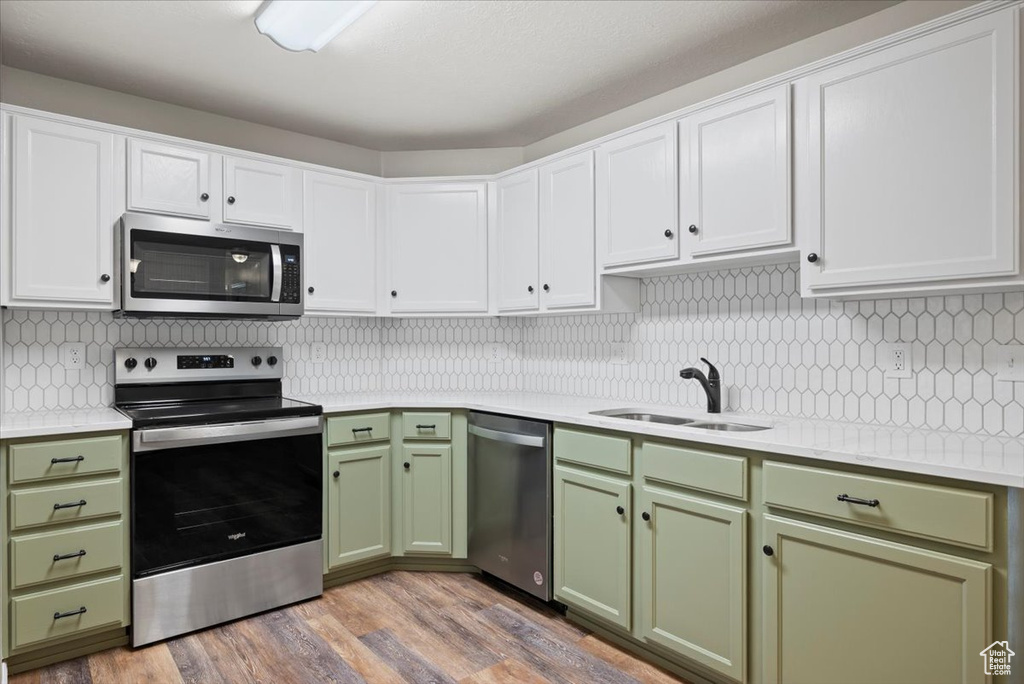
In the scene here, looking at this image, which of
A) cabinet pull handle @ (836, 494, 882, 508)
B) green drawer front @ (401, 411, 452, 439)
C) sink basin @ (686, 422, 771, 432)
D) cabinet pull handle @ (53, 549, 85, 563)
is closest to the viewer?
cabinet pull handle @ (836, 494, 882, 508)

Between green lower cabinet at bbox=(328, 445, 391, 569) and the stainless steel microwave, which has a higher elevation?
the stainless steel microwave

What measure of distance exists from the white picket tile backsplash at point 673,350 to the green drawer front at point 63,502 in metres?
0.65

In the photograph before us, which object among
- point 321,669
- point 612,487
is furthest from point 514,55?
point 321,669

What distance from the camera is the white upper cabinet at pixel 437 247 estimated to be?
Answer: 3.49m

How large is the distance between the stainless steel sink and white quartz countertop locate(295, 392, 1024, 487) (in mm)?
31

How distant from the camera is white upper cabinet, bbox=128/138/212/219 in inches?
107

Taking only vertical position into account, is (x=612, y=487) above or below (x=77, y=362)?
below

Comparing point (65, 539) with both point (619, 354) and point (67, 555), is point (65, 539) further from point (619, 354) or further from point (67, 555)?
point (619, 354)

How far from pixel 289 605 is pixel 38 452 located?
48.6 inches

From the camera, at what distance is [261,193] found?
308cm

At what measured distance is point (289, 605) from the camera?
284cm

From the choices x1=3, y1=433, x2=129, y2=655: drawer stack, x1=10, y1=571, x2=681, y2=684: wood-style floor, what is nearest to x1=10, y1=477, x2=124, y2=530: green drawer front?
x1=3, y1=433, x2=129, y2=655: drawer stack

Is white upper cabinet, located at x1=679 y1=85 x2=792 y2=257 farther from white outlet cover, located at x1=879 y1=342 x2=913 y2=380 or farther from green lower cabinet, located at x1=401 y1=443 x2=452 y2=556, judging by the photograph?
green lower cabinet, located at x1=401 y1=443 x2=452 y2=556

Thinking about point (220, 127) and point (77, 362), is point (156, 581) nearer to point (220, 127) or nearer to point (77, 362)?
point (77, 362)
